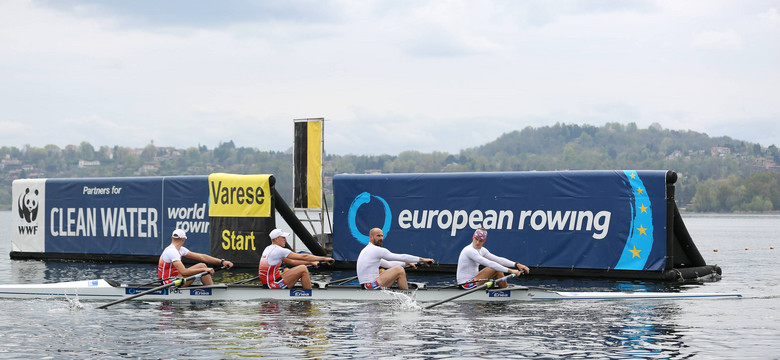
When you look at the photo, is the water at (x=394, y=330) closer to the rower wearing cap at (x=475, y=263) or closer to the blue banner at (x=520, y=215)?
the rower wearing cap at (x=475, y=263)

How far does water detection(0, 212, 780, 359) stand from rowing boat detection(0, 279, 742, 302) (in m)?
0.23

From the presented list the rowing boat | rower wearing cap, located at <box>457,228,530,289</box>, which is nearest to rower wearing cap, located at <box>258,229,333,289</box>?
the rowing boat

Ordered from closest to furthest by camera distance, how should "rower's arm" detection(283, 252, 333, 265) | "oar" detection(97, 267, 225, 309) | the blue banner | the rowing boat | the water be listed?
the water, "oar" detection(97, 267, 225, 309), the rowing boat, "rower's arm" detection(283, 252, 333, 265), the blue banner

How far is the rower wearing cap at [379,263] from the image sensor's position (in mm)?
20906

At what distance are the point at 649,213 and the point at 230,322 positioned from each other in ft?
42.6

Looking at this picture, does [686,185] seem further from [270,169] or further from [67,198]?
[67,198]

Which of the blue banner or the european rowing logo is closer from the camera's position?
the blue banner

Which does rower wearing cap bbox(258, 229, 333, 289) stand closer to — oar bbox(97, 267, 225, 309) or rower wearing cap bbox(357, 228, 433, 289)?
rower wearing cap bbox(357, 228, 433, 289)

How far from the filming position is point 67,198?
36.2 m

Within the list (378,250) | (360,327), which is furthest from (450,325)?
(378,250)

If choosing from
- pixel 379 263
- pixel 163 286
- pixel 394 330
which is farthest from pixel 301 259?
pixel 394 330

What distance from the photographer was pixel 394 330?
17.2 meters

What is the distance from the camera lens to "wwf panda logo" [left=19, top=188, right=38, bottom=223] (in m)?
37.0

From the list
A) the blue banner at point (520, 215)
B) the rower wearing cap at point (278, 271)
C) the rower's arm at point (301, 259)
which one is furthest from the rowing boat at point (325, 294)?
the blue banner at point (520, 215)
